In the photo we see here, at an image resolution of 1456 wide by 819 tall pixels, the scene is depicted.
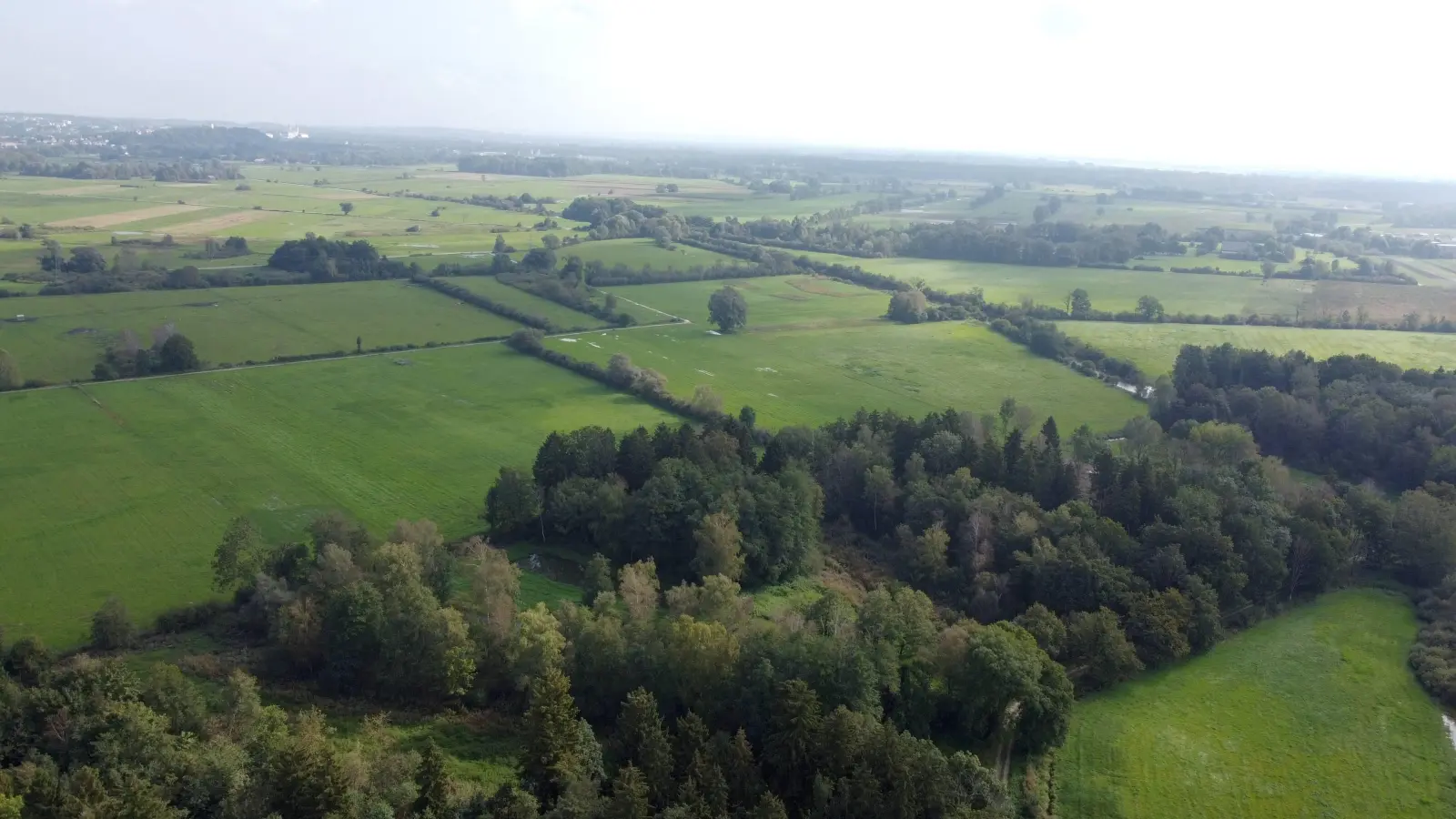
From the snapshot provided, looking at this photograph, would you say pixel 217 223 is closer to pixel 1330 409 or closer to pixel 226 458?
pixel 226 458

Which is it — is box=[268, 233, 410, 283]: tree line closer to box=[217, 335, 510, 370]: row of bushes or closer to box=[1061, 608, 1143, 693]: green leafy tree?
box=[217, 335, 510, 370]: row of bushes

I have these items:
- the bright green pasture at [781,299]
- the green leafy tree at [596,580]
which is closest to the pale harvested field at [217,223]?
the bright green pasture at [781,299]

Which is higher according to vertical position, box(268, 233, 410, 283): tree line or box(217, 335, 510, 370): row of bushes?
box(268, 233, 410, 283): tree line

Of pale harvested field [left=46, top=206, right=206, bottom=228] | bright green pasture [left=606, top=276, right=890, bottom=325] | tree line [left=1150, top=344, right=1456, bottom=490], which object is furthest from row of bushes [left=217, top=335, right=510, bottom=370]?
pale harvested field [left=46, top=206, right=206, bottom=228]

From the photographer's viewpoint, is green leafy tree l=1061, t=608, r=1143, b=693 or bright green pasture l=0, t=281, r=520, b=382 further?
bright green pasture l=0, t=281, r=520, b=382

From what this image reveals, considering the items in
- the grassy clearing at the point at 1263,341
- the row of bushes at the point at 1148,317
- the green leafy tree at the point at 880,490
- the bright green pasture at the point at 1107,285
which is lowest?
the green leafy tree at the point at 880,490

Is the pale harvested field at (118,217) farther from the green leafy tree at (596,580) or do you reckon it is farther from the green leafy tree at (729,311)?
the green leafy tree at (596,580)

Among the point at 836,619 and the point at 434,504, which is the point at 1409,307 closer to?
the point at 836,619

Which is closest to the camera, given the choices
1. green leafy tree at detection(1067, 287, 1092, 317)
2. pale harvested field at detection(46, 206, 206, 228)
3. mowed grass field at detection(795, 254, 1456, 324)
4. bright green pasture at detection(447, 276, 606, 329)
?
bright green pasture at detection(447, 276, 606, 329)
